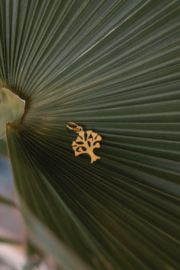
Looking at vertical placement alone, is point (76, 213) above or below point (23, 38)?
below

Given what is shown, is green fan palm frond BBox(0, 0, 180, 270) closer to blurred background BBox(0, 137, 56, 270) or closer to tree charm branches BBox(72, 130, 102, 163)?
tree charm branches BBox(72, 130, 102, 163)

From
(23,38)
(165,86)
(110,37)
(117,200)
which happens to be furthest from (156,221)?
(23,38)

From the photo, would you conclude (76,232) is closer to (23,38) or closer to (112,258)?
(112,258)

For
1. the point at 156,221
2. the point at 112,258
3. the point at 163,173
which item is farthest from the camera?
the point at 163,173

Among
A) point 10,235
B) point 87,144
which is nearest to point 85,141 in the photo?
point 87,144

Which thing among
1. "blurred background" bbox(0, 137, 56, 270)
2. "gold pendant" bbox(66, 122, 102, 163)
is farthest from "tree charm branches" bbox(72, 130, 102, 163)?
"blurred background" bbox(0, 137, 56, 270)

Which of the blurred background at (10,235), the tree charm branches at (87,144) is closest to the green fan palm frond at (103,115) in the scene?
the tree charm branches at (87,144)
